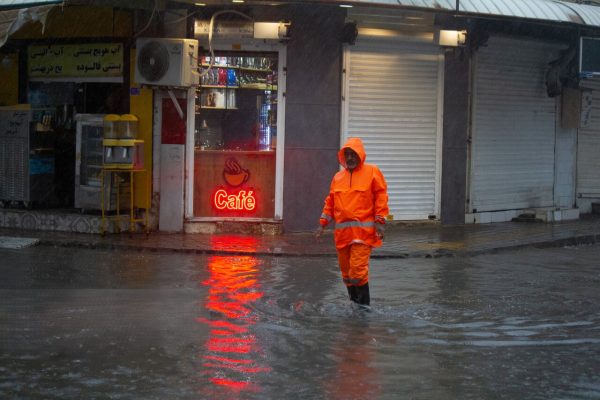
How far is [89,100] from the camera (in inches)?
688

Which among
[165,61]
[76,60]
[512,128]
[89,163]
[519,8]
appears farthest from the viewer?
[512,128]

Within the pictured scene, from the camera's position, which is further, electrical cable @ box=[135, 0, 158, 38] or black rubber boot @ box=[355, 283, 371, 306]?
electrical cable @ box=[135, 0, 158, 38]

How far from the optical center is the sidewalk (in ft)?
46.7

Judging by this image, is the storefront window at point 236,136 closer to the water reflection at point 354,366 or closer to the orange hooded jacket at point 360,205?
the orange hooded jacket at point 360,205

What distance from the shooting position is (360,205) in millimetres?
9406

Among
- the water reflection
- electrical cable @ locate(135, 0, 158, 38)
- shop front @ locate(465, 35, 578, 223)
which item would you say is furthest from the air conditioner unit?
the water reflection

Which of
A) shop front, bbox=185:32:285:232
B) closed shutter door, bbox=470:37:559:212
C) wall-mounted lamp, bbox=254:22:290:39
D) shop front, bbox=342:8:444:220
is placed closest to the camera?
wall-mounted lamp, bbox=254:22:290:39

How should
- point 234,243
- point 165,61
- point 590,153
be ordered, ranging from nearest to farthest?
point 234,243
point 165,61
point 590,153

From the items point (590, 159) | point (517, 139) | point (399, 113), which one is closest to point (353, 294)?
point (399, 113)

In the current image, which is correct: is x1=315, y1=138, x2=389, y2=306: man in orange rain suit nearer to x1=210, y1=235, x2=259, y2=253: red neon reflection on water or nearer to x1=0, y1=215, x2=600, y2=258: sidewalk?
x1=0, y1=215, x2=600, y2=258: sidewalk

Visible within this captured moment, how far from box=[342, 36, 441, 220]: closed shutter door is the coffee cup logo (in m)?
1.85

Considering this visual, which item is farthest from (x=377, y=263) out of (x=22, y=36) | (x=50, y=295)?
(x=22, y=36)

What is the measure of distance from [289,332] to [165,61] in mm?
7932

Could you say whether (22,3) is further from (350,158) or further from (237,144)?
(350,158)
